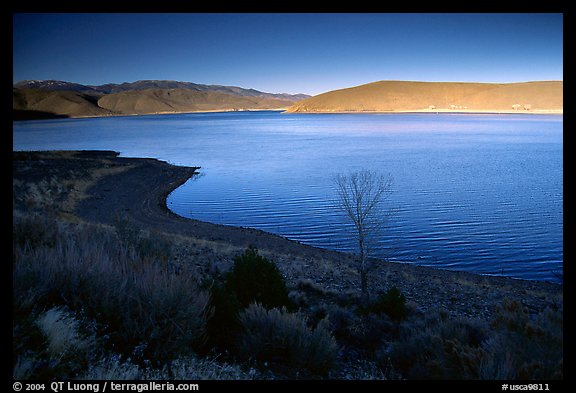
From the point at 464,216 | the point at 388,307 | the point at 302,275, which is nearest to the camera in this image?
the point at 388,307

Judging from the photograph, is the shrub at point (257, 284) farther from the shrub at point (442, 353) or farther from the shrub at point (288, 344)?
the shrub at point (442, 353)

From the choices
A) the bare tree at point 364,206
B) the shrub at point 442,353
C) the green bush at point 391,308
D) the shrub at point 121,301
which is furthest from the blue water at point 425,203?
the shrub at point 121,301

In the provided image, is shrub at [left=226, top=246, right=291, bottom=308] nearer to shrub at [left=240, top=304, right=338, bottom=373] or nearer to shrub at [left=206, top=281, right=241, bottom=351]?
shrub at [left=206, top=281, right=241, bottom=351]

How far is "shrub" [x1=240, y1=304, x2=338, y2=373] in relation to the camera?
4.45 m

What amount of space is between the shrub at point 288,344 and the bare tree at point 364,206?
483cm

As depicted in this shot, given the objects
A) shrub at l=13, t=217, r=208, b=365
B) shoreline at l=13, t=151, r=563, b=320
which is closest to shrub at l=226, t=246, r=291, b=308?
shrub at l=13, t=217, r=208, b=365

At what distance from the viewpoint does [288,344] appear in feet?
15.0

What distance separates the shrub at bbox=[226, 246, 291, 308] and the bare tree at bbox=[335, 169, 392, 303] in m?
3.31

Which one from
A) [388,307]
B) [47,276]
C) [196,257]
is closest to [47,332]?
[47,276]

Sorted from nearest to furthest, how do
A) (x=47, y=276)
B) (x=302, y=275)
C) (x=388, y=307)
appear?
(x=47, y=276) < (x=388, y=307) < (x=302, y=275)

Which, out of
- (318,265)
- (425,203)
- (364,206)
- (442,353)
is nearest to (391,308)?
(442,353)

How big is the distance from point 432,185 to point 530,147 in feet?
95.9

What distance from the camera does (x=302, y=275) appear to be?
11672 millimetres
